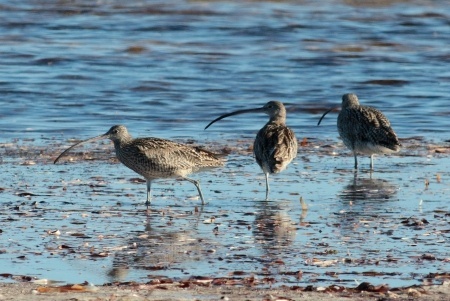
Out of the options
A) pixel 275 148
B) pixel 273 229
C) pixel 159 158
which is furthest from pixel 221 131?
pixel 273 229

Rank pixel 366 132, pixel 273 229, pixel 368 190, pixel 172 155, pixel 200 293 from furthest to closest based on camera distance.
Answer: pixel 366 132, pixel 368 190, pixel 172 155, pixel 273 229, pixel 200 293

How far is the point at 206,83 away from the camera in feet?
75.6

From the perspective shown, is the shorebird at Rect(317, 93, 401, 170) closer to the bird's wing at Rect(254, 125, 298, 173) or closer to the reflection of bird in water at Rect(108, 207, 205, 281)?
the bird's wing at Rect(254, 125, 298, 173)

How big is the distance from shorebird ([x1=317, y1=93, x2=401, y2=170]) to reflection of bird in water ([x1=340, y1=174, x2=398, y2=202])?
3.10ft

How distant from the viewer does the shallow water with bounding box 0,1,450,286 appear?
8891 millimetres

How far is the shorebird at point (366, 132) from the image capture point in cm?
1398

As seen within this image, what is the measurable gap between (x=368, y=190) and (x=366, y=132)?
6.58 feet

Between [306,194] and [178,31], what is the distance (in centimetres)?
2021

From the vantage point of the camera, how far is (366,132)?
14172 millimetres

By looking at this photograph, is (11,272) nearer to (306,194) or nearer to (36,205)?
(36,205)

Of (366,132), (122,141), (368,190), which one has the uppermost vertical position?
(122,141)

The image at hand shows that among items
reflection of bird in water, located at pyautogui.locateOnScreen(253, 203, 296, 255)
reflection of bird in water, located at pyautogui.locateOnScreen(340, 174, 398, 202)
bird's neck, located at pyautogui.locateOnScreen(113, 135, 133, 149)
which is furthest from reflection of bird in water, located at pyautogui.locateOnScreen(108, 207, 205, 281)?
reflection of bird in water, located at pyautogui.locateOnScreen(340, 174, 398, 202)

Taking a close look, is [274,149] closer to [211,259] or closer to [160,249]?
[160,249]

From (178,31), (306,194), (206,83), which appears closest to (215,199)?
(306,194)
